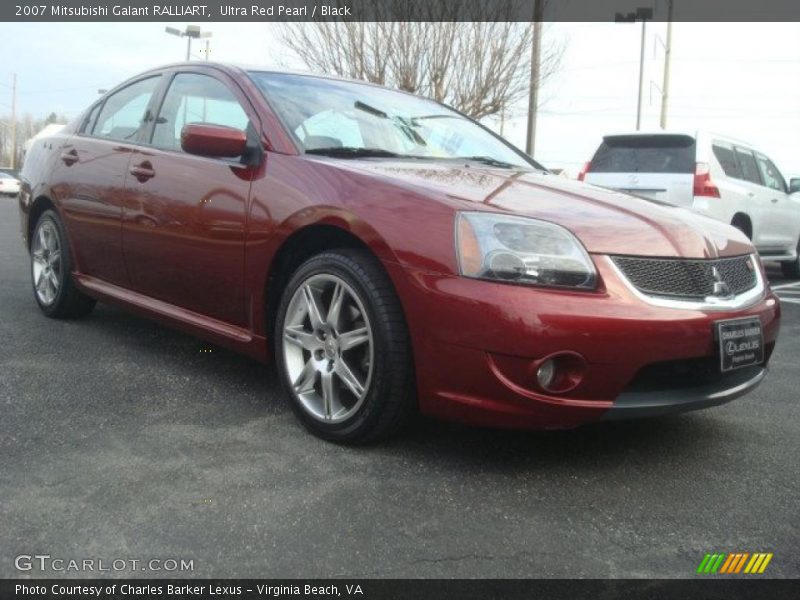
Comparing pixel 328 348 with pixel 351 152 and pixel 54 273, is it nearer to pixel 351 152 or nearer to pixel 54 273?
pixel 351 152

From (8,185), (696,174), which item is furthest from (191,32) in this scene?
(696,174)

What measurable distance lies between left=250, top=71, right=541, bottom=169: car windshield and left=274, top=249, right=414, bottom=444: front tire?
619mm

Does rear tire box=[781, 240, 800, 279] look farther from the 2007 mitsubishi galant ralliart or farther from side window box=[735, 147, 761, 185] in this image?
the 2007 mitsubishi galant ralliart

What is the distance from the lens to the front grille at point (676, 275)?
270cm

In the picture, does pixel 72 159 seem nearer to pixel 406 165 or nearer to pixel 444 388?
pixel 406 165

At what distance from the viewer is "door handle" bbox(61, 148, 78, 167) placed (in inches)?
181

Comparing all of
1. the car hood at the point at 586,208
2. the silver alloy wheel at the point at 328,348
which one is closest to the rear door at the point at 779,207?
the car hood at the point at 586,208

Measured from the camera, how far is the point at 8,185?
34531 millimetres

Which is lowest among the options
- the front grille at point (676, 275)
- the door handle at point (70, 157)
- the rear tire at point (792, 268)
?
the rear tire at point (792, 268)

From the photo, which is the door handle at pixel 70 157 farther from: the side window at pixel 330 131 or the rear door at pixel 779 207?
the rear door at pixel 779 207

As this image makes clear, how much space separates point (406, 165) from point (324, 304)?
67 cm

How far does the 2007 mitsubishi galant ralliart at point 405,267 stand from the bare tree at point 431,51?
49.8 ft

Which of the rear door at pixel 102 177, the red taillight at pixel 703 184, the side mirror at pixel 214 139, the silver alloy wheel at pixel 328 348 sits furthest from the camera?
the red taillight at pixel 703 184

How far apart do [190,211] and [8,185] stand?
34863mm
